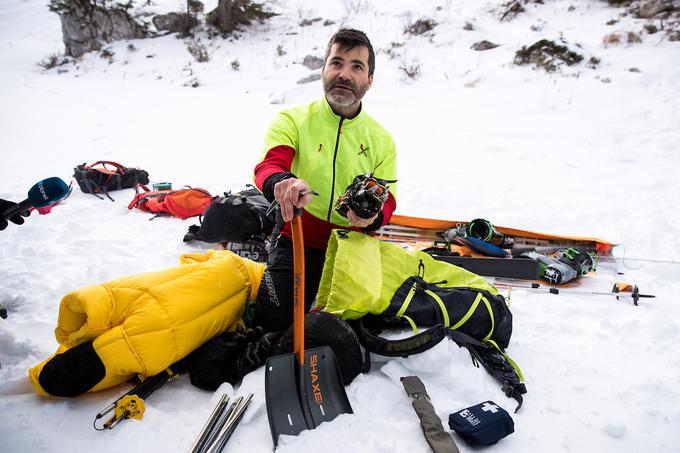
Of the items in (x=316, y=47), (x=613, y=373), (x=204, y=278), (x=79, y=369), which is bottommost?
(x=613, y=373)

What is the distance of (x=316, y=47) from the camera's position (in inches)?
476

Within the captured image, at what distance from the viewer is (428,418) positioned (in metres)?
1.76

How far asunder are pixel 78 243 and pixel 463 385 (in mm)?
3660

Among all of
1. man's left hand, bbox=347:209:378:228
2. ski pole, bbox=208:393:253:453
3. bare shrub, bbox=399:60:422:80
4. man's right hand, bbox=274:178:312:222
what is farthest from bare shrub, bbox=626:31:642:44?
ski pole, bbox=208:393:253:453

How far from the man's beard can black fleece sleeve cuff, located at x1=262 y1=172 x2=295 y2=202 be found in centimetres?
72

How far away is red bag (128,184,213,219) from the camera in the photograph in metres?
4.71

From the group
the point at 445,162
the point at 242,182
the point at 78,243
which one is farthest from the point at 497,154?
the point at 78,243

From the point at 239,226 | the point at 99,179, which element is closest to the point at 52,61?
the point at 99,179

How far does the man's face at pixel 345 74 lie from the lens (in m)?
2.43

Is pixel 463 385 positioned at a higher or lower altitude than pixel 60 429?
lower

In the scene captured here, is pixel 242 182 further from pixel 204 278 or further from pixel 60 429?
pixel 60 429

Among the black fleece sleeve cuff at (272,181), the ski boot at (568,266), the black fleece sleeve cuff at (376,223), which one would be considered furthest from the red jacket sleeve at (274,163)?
the ski boot at (568,266)

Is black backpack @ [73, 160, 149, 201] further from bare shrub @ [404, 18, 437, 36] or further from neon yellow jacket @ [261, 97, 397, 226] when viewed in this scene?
bare shrub @ [404, 18, 437, 36]

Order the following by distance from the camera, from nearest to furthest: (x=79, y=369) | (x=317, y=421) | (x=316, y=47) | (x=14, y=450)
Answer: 1. (x=14, y=450)
2. (x=317, y=421)
3. (x=79, y=369)
4. (x=316, y=47)
